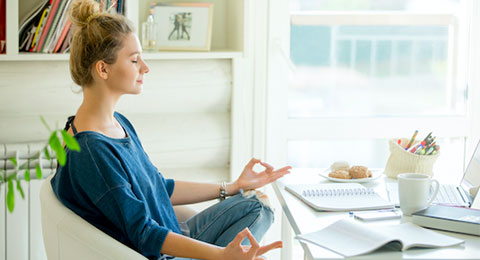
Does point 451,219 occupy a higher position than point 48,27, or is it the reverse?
point 48,27

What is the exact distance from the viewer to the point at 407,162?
6.19 ft

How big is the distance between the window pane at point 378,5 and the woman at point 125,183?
98 cm

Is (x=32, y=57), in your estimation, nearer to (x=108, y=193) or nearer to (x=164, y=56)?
(x=164, y=56)

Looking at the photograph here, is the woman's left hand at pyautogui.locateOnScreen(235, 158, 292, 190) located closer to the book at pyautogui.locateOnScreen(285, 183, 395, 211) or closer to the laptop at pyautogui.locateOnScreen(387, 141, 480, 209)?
the book at pyautogui.locateOnScreen(285, 183, 395, 211)

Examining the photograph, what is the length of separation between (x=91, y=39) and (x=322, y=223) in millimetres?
744

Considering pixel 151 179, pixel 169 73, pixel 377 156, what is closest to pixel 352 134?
pixel 377 156

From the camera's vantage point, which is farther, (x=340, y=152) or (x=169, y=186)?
(x=340, y=152)

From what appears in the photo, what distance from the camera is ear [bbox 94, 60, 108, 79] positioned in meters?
1.64

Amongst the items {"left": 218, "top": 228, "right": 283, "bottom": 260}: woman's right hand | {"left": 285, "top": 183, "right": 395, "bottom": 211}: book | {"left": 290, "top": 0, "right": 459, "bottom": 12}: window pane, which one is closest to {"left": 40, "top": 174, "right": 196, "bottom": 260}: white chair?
{"left": 218, "top": 228, "right": 283, "bottom": 260}: woman's right hand

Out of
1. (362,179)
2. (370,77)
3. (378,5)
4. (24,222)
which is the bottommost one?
(24,222)

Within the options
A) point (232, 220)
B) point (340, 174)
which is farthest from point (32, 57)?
point (340, 174)

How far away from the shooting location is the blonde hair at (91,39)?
5.38 ft

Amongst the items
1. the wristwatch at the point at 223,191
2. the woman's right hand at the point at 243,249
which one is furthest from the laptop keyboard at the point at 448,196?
the wristwatch at the point at 223,191

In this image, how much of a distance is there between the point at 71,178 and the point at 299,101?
135 cm
